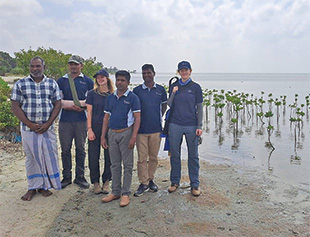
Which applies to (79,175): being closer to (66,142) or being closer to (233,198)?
(66,142)

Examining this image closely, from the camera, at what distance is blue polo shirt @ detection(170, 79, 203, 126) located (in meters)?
4.21

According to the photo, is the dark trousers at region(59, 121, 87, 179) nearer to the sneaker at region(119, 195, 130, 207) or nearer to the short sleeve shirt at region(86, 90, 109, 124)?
the short sleeve shirt at region(86, 90, 109, 124)

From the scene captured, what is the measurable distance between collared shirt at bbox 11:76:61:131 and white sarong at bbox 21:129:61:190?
0.66 feet

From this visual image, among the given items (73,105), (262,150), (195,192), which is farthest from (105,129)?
(262,150)

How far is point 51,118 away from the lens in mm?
4105

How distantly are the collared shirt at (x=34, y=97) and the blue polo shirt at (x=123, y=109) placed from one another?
96 centimetres

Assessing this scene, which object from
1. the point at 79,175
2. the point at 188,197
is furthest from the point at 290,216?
the point at 79,175

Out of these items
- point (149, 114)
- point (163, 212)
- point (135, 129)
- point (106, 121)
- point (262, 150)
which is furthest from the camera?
point (262, 150)

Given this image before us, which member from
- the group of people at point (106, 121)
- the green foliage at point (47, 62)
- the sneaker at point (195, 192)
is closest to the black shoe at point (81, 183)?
the group of people at point (106, 121)

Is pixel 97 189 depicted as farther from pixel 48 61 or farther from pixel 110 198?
pixel 48 61

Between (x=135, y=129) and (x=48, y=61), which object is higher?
(x=48, y=61)

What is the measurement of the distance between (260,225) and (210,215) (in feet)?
2.13

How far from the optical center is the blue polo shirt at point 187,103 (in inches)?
166

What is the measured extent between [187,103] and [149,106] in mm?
584
